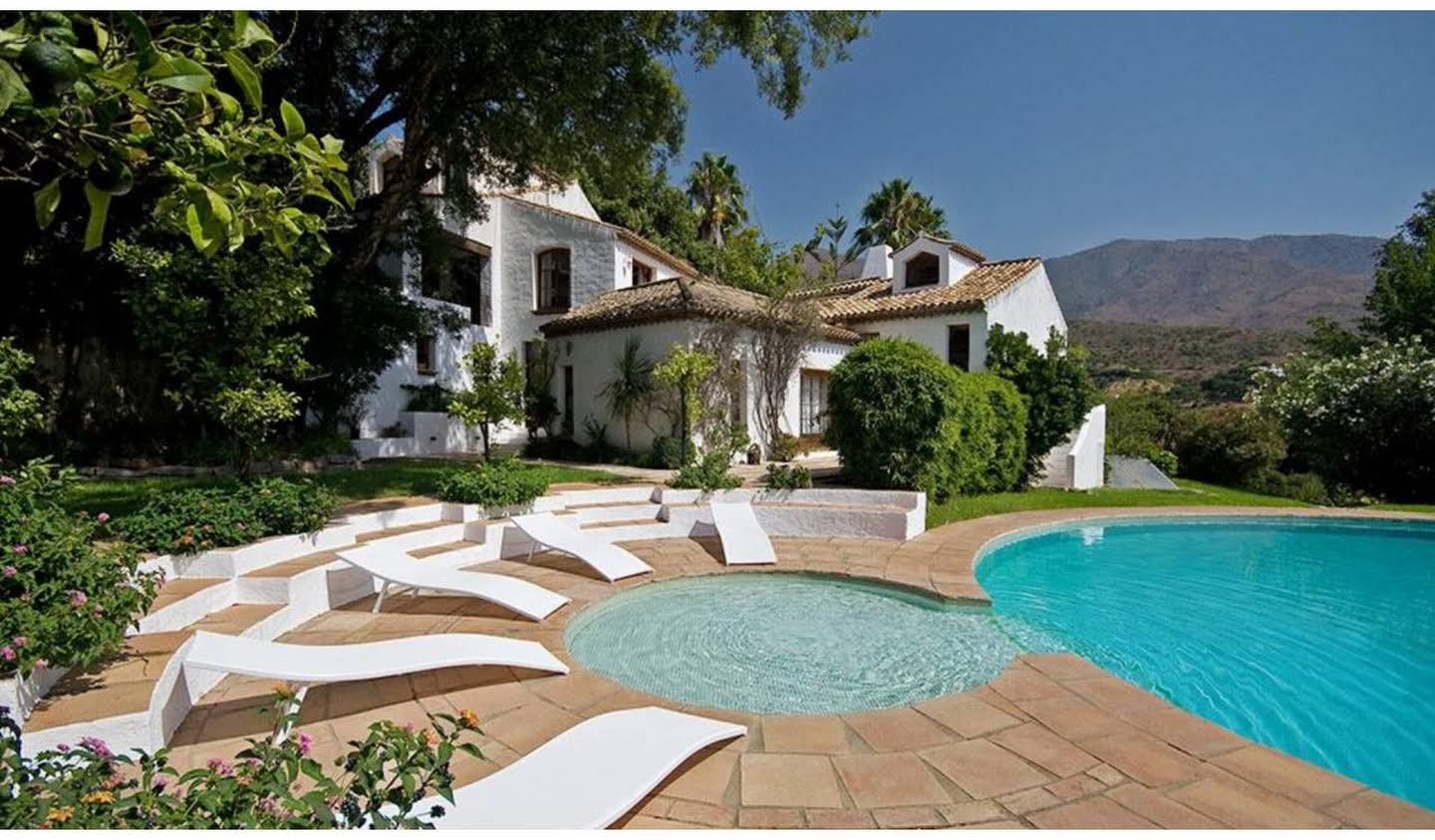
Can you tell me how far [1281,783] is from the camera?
3607 mm

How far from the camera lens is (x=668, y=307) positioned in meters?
16.0

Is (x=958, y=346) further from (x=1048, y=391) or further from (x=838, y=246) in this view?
(x=838, y=246)

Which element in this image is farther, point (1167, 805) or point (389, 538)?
point (389, 538)

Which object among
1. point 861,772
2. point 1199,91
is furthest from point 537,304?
point 861,772

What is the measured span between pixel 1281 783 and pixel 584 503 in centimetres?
943

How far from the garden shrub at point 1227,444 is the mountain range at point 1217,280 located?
56.8 meters

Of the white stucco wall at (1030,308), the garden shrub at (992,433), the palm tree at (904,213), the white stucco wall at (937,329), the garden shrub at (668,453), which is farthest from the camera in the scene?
the palm tree at (904,213)

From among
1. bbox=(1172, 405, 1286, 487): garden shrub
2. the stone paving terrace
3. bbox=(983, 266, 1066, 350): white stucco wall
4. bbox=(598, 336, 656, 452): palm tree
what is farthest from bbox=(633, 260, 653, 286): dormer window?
bbox=(1172, 405, 1286, 487): garden shrub

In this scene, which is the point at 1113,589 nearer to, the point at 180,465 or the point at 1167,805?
the point at 1167,805

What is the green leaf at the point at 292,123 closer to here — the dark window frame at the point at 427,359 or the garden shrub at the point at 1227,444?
the dark window frame at the point at 427,359

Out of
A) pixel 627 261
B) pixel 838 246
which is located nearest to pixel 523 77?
pixel 627 261

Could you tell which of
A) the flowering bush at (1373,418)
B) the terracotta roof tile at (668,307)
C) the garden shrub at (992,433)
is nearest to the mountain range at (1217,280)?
the flowering bush at (1373,418)

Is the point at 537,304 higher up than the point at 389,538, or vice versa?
the point at 537,304

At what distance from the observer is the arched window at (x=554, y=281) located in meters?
22.1
